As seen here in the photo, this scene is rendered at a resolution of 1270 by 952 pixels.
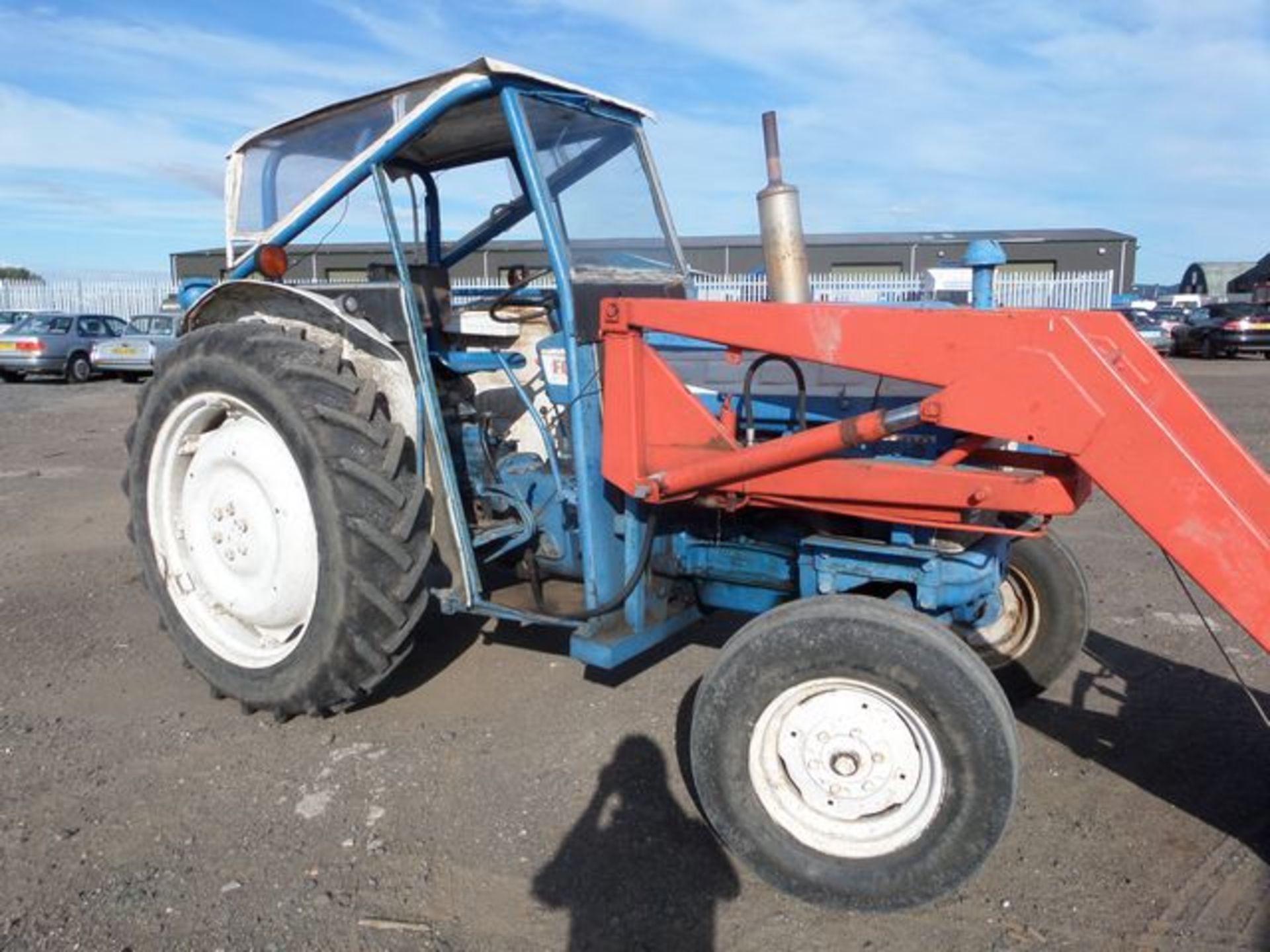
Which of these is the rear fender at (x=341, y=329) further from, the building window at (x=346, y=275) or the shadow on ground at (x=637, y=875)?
the shadow on ground at (x=637, y=875)

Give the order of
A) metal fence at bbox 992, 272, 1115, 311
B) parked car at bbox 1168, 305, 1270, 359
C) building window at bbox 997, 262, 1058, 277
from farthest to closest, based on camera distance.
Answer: building window at bbox 997, 262, 1058, 277 → metal fence at bbox 992, 272, 1115, 311 → parked car at bbox 1168, 305, 1270, 359

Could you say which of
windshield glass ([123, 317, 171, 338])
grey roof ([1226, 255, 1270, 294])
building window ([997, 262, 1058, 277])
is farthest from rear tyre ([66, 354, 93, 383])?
grey roof ([1226, 255, 1270, 294])

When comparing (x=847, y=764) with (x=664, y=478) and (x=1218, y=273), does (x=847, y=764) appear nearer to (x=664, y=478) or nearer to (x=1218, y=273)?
(x=664, y=478)

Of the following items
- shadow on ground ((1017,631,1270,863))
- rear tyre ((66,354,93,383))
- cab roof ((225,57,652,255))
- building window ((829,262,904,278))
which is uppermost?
cab roof ((225,57,652,255))

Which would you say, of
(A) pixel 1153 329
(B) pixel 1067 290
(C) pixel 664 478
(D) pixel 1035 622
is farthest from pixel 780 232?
(B) pixel 1067 290

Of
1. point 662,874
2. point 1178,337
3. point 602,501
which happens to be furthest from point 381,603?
point 1178,337

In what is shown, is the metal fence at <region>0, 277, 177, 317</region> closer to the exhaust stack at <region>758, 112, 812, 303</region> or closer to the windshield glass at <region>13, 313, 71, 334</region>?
the windshield glass at <region>13, 313, 71, 334</region>

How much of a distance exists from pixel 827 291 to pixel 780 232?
1905 centimetres

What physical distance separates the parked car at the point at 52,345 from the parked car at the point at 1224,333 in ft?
77.5

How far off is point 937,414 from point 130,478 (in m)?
3.13

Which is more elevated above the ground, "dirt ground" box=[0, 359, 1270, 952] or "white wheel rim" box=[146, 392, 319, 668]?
"white wheel rim" box=[146, 392, 319, 668]

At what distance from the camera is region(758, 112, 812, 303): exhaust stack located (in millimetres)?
3283

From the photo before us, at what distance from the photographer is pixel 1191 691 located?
4.25 meters

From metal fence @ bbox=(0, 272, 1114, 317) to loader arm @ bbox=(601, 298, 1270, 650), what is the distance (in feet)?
→ 41.5
